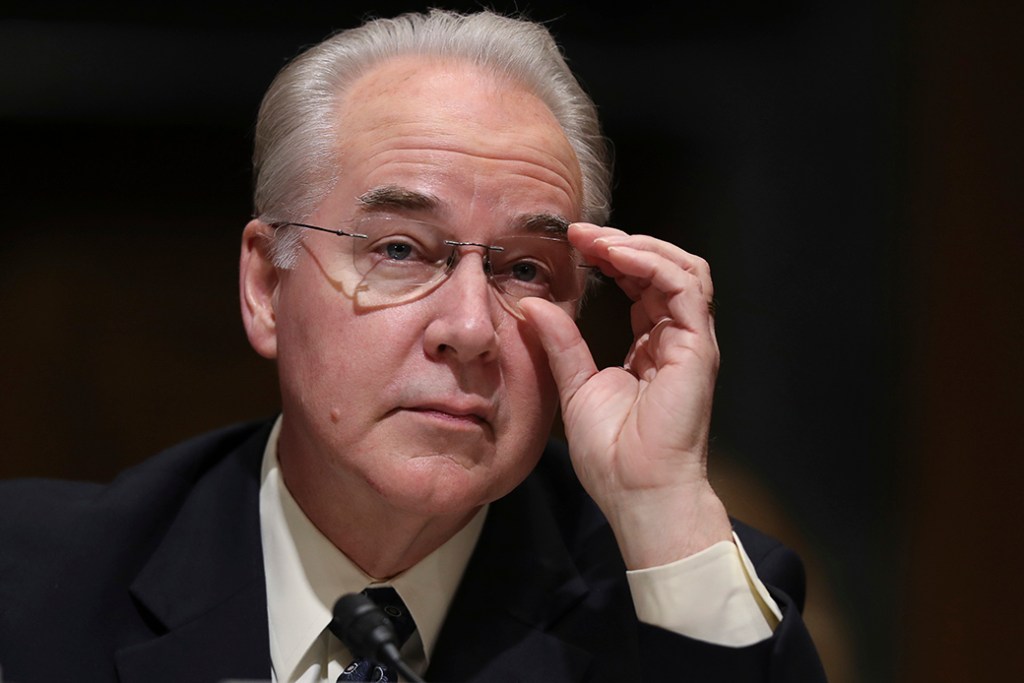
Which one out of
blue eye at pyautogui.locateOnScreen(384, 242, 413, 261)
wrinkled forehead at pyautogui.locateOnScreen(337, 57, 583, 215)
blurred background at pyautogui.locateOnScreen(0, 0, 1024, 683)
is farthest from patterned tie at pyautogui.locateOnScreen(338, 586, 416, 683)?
blurred background at pyautogui.locateOnScreen(0, 0, 1024, 683)

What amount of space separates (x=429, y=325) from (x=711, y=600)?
62 centimetres

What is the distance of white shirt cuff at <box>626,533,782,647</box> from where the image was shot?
63.8 inches

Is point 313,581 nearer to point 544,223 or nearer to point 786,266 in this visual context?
point 544,223

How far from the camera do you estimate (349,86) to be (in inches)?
75.4

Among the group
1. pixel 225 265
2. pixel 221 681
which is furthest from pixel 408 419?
pixel 225 265

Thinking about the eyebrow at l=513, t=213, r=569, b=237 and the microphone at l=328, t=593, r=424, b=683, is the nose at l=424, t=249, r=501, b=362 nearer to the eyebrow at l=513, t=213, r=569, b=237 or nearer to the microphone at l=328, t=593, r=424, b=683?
the eyebrow at l=513, t=213, r=569, b=237

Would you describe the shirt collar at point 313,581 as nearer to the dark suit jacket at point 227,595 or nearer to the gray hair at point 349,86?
the dark suit jacket at point 227,595

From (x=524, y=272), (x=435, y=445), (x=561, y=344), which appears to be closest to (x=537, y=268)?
(x=524, y=272)

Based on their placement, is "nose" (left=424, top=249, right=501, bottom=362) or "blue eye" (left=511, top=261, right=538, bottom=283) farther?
"blue eye" (left=511, top=261, right=538, bottom=283)

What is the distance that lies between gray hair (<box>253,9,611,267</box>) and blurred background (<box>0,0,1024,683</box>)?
0.97 metres

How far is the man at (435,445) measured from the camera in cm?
167

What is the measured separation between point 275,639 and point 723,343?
1.73 meters

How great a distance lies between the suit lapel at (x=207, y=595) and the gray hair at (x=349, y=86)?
20.1 inches

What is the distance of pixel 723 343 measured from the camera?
10.2 feet
